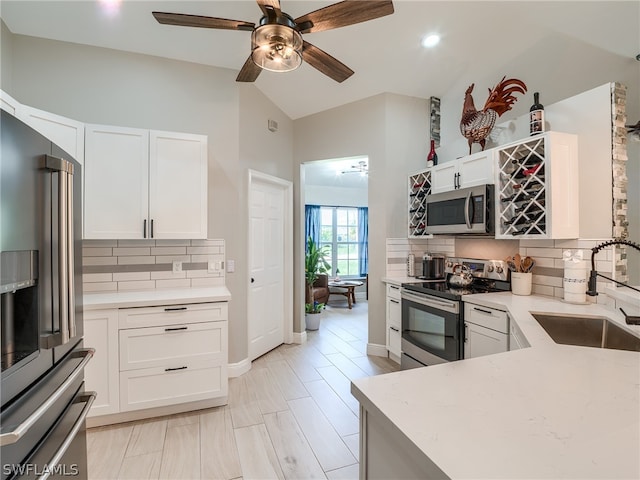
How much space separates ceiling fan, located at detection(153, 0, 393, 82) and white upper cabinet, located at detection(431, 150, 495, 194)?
1.60 metres

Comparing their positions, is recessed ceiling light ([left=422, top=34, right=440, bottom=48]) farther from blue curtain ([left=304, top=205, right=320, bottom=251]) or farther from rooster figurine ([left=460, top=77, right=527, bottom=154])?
blue curtain ([left=304, top=205, right=320, bottom=251])

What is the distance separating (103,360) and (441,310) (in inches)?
102

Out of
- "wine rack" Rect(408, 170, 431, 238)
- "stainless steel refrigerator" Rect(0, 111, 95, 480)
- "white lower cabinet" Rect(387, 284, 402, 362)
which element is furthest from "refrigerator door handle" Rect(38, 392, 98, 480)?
"wine rack" Rect(408, 170, 431, 238)

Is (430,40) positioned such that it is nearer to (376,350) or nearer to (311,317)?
(376,350)

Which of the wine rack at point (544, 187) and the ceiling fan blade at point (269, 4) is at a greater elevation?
the ceiling fan blade at point (269, 4)

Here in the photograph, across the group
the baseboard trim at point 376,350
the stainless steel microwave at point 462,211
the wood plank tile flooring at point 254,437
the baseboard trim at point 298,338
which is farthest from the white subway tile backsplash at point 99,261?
the stainless steel microwave at point 462,211

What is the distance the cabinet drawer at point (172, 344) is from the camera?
7.45 ft

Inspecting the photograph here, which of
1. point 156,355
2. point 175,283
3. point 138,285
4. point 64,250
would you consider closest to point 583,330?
point 64,250

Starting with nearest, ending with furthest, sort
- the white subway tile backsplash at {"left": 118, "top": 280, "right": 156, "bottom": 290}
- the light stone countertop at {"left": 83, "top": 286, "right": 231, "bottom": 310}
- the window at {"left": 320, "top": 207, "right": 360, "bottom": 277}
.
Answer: the light stone countertop at {"left": 83, "top": 286, "right": 231, "bottom": 310}, the white subway tile backsplash at {"left": 118, "top": 280, "right": 156, "bottom": 290}, the window at {"left": 320, "top": 207, "right": 360, "bottom": 277}

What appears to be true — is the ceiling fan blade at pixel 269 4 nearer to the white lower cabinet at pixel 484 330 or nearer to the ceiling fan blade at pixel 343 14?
the ceiling fan blade at pixel 343 14

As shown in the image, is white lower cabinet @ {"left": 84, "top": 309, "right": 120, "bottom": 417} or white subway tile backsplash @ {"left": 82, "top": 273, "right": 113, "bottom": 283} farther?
white subway tile backsplash @ {"left": 82, "top": 273, "right": 113, "bottom": 283}

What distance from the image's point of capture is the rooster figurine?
278cm

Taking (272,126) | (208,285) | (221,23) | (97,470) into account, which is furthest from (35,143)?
(272,126)

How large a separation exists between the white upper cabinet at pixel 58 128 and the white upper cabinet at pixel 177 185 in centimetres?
47
